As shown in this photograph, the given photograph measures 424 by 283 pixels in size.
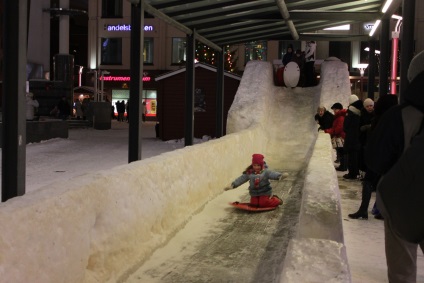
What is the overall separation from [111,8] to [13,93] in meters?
47.1

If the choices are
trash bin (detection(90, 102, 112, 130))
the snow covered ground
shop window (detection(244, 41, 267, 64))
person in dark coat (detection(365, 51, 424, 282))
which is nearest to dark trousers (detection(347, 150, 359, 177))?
the snow covered ground

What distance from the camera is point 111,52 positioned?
166 feet

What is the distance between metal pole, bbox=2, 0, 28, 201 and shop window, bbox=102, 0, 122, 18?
46.4 metres

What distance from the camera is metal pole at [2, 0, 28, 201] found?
5309 millimetres

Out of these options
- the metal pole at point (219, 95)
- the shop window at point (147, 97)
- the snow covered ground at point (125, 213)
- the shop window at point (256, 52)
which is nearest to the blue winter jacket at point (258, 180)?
the snow covered ground at point (125, 213)

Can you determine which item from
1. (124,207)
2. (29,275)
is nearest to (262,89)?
(124,207)

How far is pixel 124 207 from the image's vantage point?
5016 mm

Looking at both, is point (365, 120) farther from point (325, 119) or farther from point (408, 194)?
point (408, 194)

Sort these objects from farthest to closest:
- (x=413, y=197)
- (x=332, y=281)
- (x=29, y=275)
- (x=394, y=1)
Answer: (x=394, y=1)
(x=29, y=275)
(x=332, y=281)
(x=413, y=197)

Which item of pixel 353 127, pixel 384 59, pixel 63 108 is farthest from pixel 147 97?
pixel 353 127

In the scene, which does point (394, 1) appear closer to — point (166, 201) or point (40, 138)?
point (166, 201)

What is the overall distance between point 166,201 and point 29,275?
127 inches

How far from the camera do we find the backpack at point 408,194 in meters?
2.59

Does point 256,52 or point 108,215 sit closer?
point 108,215
